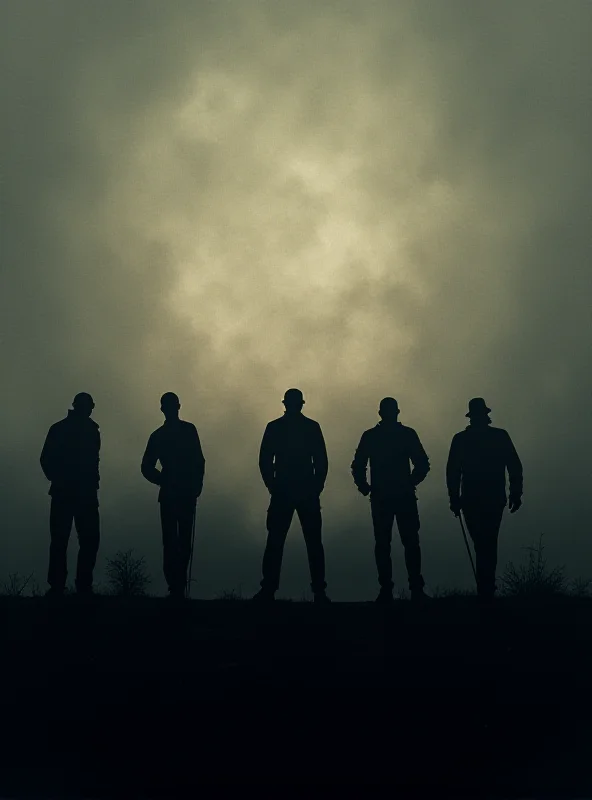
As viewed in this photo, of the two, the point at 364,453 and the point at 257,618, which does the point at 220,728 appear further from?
the point at 364,453

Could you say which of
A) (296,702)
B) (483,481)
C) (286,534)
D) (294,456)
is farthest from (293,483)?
(296,702)

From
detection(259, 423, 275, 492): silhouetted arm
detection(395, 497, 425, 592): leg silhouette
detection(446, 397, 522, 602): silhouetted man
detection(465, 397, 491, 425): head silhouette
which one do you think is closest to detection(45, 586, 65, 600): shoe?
detection(259, 423, 275, 492): silhouetted arm

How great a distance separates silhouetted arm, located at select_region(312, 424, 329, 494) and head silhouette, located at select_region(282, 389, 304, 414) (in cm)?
42

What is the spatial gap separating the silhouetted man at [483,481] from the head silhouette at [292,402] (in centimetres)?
228

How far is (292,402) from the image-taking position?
12641 millimetres

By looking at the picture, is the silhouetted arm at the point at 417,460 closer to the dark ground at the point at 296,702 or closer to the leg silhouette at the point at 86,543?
the dark ground at the point at 296,702

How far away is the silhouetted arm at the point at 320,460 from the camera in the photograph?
1243 centimetres

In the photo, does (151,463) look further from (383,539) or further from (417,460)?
(417,460)

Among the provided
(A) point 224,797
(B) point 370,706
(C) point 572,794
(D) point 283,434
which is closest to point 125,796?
(A) point 224,797

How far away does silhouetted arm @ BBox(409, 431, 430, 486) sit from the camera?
1255cm

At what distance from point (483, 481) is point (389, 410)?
1.65 m

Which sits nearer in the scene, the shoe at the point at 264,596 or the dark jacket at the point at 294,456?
the shoe at the point at 264,596

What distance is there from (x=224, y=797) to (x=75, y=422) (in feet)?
24.9

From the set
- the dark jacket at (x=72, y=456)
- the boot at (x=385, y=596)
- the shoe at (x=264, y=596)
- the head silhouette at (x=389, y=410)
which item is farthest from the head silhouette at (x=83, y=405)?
the boot at (x=385, y=596)
